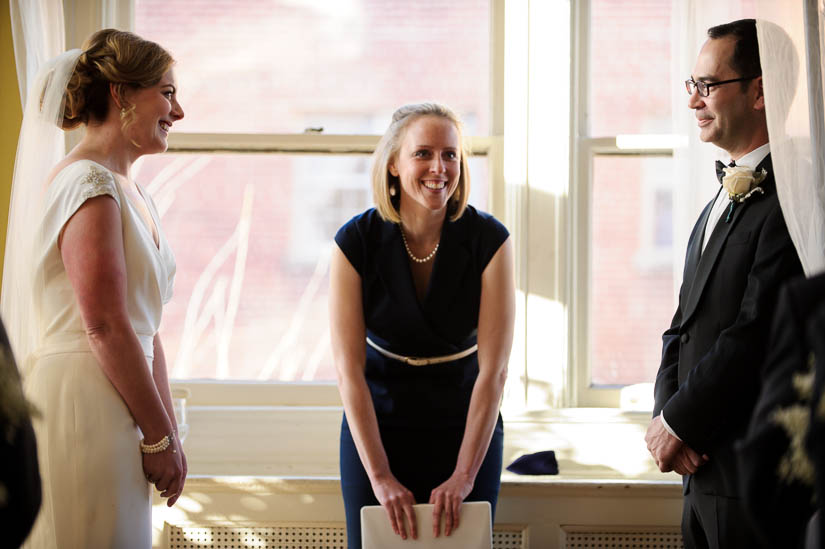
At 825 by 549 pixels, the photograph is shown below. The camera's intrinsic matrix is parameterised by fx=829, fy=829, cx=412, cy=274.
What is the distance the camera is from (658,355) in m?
3.23

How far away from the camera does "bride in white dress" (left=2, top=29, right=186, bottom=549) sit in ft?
5.71

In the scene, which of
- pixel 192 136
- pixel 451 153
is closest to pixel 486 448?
pixel 451 153

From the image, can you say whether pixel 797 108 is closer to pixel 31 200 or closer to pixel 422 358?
pixel 422 358

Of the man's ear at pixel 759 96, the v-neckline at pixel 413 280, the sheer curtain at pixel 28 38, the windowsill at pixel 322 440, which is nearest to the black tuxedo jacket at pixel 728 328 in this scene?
the man's ear at pixel 759 96

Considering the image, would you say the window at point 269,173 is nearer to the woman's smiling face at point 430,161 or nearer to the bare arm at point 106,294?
the woman's smiling face at point 430,161

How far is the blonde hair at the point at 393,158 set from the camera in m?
2.33

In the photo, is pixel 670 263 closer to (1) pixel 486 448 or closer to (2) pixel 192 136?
Result: (1) pixel 486 448

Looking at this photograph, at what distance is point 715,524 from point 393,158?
4.12ft

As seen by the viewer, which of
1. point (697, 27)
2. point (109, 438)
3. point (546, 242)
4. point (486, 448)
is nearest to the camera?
point (109, 438)

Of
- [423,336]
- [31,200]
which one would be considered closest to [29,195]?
[31,200]

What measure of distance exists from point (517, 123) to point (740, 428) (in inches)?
61.2

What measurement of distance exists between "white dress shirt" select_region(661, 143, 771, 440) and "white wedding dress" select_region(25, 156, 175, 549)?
49.1 inches

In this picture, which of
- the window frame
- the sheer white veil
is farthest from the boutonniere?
the sheer white veil

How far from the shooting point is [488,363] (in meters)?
2.23
